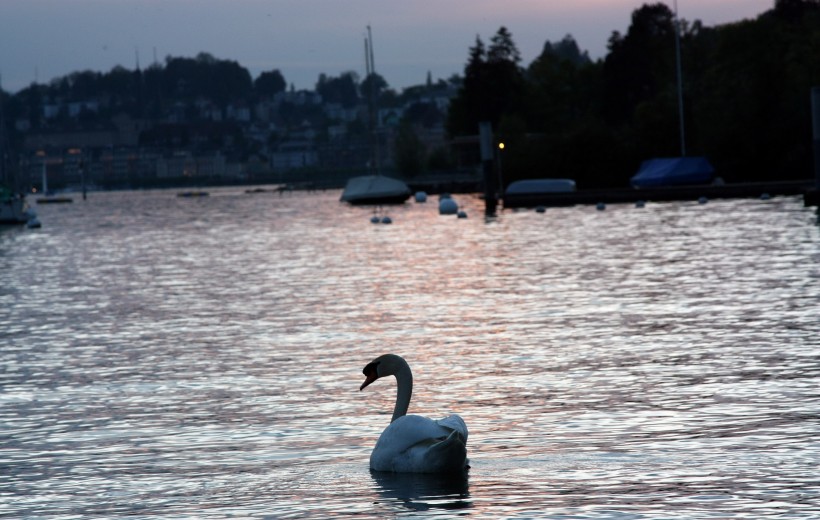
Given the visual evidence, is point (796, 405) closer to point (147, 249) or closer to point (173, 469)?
point (173, 469)

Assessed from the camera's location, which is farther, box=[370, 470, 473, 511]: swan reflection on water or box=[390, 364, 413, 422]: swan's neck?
box=[390, 364, 413, 422]: swan's neck

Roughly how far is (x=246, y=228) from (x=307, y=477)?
69531mm

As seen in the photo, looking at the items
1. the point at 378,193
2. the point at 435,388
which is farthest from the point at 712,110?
the point at 435,388

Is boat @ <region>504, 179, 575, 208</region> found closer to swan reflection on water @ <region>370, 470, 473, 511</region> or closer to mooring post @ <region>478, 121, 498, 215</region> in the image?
mooring post @ <region>478, 121, 498, 215</region>

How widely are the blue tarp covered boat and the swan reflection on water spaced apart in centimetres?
7496

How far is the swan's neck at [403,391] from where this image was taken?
13094 mm

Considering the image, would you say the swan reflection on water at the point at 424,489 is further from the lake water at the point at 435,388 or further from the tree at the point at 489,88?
the tree at the point at 489,88

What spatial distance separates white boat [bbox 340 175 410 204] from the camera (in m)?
118

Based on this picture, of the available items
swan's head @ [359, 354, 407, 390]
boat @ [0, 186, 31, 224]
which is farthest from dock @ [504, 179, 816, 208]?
swan's head @ [359, 354, 407, 390]

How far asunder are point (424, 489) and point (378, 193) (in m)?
106

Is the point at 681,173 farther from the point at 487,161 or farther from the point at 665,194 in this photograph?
the point at 487,161

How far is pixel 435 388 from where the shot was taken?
57.5 ft

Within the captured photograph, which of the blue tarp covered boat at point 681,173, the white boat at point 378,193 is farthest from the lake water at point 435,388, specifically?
the white boat at point 378,193

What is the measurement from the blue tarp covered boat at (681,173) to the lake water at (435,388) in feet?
151
